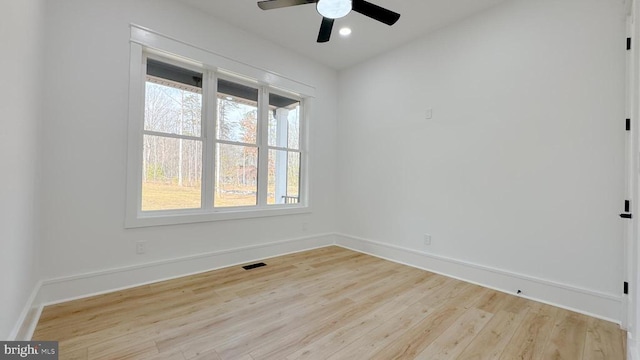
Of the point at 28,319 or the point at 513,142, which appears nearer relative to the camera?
the point at 28,319

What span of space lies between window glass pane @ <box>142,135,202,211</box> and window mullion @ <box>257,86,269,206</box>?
83cm

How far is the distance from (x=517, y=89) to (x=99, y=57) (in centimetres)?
408

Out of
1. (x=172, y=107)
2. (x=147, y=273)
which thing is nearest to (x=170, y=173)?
(x=172, y=107)

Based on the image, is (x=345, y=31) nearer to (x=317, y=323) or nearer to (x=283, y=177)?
(x=283, y=177)

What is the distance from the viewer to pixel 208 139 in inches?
129

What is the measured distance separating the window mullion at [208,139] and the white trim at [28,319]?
1.55m

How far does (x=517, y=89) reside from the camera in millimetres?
2725

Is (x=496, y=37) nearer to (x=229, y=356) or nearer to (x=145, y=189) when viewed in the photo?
(x=229, y=356)

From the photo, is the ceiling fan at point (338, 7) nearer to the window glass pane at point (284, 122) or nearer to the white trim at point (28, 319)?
the window glass pane at point (284, 122)

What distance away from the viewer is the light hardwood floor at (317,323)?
174 cm

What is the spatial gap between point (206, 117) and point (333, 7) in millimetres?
1951

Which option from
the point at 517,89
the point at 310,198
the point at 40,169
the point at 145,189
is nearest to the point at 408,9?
the point at 517,89

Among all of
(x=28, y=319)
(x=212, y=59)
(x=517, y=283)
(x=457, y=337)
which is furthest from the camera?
(x=212, y=59)

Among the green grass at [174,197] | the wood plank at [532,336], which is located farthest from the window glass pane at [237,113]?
the wood plank at [532,336]
